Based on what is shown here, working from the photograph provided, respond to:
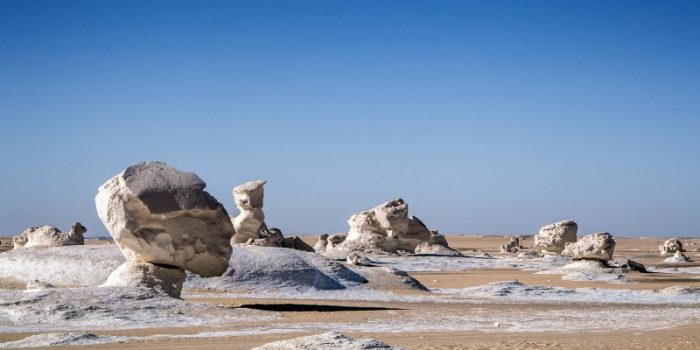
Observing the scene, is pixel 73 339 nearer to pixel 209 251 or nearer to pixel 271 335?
pixel 271 335

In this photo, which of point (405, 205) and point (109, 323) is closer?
point (109, 323)

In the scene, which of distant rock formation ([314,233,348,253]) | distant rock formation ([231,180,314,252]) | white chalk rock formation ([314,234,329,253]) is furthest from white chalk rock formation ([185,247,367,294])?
white chalk rock formation ([314,234,329,253])

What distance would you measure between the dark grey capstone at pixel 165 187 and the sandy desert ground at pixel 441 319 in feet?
6.93

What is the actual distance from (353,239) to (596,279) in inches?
722

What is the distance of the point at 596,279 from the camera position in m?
34.5

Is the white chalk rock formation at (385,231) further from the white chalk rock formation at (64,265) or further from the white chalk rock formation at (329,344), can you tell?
the white chalk rock formation at (329,344)

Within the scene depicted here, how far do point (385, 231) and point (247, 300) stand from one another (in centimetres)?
2822

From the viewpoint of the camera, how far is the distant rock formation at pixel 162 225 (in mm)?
19109

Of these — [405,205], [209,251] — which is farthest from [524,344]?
[405,205]

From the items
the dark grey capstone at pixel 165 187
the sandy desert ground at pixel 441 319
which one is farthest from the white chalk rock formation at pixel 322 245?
the dark grey capstone at pixel 165 187

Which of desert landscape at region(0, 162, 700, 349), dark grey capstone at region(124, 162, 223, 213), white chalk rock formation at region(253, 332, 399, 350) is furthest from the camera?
dark grey capstone at region(124, 162, 223, 213)

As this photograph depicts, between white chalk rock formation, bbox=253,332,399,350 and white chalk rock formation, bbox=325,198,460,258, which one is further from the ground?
white chalk rock formation, bbox=325,198,460,258

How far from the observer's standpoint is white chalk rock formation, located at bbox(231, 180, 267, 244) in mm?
42906

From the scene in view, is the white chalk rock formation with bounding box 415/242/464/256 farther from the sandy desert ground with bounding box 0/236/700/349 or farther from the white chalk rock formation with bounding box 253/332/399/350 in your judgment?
the white chalk rock formation with bounding box 253/332/399/350
